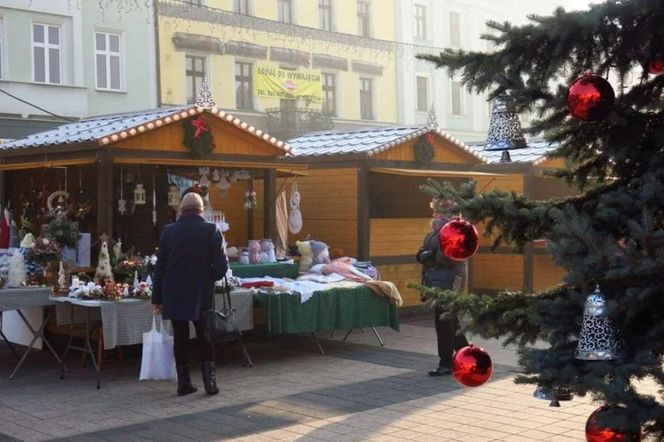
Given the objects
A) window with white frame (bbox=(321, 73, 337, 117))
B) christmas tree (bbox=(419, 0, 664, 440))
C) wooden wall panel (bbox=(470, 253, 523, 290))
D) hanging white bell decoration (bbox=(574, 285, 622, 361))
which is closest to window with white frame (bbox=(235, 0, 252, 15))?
window with white frame (bbox=(321, 73, 337, 117))

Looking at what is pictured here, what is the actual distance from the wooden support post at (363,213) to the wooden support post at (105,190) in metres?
3.98

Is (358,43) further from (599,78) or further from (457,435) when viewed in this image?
(599,78)

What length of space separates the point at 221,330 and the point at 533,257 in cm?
777

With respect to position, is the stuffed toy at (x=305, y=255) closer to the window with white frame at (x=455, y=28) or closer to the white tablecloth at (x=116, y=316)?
the white tablecloth at (x=116, y=316)

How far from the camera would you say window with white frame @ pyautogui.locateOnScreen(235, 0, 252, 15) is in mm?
29250

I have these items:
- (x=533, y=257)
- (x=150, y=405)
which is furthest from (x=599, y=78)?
(x=533, y=257)

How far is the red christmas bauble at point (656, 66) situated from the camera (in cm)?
373

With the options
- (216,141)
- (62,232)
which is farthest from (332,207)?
(62,232)

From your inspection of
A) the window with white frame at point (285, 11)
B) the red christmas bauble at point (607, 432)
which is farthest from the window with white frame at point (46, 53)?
the red christmas bauble at point (607, 432)

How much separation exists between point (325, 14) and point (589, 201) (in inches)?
1128

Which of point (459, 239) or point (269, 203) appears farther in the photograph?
point (269, 203)

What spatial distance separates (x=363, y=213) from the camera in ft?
42.4

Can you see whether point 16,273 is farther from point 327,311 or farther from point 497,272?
point 497,272

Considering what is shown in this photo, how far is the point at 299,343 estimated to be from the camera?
1109 centimetres
